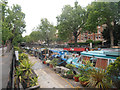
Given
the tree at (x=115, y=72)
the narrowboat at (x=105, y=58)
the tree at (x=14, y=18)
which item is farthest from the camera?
the tree at (x=14, y=18)

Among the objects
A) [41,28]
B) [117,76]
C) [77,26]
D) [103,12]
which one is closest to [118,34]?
[103,12]

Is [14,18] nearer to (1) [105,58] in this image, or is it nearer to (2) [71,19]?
(2) [71,19]

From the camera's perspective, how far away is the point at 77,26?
31016mm

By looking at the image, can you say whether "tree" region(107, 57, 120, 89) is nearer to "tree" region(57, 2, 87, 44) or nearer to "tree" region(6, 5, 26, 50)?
"tree" region(6, 5, 26, 50)

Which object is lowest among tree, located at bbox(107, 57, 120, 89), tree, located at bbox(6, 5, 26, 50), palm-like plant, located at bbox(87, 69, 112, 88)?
palm-like plant, located at bbox(87, 69, 112, 88)

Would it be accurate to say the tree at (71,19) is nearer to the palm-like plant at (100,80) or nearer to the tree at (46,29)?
the tree at (46,29)

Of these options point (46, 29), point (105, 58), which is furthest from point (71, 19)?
point (105, 58)

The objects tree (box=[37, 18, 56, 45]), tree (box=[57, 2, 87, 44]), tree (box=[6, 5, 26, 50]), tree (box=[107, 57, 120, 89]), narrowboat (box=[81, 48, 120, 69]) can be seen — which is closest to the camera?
tree (box=[107, 57, 120, 89])

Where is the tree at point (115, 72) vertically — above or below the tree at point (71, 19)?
below

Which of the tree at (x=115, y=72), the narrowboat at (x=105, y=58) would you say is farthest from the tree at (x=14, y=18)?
the tree at (x=115, y=72)

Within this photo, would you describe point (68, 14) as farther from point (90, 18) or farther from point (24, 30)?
point (24, 30)

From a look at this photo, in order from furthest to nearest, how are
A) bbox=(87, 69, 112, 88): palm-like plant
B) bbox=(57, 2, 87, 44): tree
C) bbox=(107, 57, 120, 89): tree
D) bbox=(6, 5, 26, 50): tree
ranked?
bbox=(57, 2, 87, 44): tree → bbox=(6, 5, 26, 50): tree → bbox=(87, 69, 112, 88): palm-like plant → bbox=(107, 57, 120, 89): tree

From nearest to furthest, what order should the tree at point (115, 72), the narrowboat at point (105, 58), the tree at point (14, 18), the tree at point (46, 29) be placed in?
the tree at point (115, 72), the narrowboat at point (105, 58), the tree at point (14, 18), the tree at point (46, 29)

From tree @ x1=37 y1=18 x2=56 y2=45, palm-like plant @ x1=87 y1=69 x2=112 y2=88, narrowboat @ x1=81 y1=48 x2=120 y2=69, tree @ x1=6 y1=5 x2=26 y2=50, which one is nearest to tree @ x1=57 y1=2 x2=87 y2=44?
tree @ x1=37 y1=18 x2=56 y2=45
